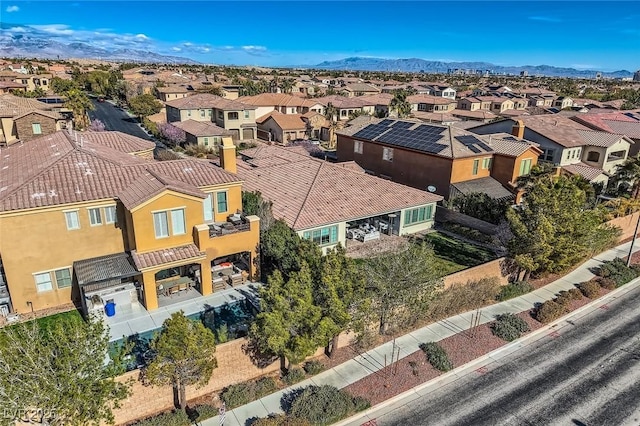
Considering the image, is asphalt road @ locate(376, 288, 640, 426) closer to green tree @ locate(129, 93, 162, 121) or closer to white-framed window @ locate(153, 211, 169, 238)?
white-framed window @ locate(153, 211, 169, 238)

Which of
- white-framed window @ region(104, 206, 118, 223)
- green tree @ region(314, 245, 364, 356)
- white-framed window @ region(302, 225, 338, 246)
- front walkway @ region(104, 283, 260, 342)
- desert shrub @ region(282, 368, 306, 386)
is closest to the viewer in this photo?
green tree @ region(314, 245, 364, 356)

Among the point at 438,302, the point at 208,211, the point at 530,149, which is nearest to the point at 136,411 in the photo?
the point at 208,211

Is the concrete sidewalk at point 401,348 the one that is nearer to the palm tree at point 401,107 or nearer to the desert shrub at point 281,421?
the desert shrub at point 281,421

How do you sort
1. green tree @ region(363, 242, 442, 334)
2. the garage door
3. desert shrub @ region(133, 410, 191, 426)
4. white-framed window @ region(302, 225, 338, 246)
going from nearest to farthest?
1. desert shrub @ region(133, 410, 191, 426)
2. green tree @ region(363, 242, 442, 334)
3. white-framed window @ region(302, 225, 338, 246)
4. the garage door

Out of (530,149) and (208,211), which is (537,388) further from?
(530,149)

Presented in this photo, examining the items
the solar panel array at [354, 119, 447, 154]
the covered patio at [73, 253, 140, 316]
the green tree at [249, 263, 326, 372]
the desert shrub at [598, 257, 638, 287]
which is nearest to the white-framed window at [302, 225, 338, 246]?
the covered patio at [73, 253, 140, 316]

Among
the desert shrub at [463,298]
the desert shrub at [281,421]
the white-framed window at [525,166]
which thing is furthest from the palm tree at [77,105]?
the desert shrub at [281,421]

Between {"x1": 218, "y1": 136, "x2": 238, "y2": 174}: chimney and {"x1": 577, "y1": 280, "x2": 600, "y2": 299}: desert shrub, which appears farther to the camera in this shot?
{"x1": 218, "y1": 136, "x2": 238, "y2": 174}: chimney
